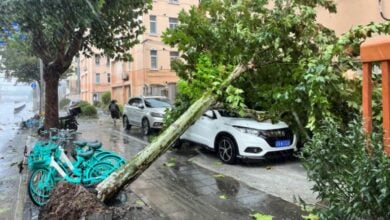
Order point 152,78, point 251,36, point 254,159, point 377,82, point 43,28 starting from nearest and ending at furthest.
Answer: point 377,82 → point 251,36 → point 254,159 → point 43,28 → point 152,78

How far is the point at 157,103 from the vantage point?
46.3 feet

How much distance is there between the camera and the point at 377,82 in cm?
568

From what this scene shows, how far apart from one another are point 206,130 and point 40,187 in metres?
4.18

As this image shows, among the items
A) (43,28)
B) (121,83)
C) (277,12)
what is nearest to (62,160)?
(277,12)

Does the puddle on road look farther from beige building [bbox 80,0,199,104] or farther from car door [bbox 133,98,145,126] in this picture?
beige building [bbox 80,0,199,104]

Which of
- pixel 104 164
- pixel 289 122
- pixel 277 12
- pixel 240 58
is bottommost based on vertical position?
pixel 104 164

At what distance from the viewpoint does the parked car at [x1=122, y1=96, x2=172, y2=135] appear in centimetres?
1310

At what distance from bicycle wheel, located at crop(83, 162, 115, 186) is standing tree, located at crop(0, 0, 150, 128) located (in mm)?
4193

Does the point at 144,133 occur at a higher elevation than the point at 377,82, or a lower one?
lower

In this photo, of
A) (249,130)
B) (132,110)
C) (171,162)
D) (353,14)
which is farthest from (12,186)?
(353,14)

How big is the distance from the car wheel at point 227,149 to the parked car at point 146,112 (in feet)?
15.6

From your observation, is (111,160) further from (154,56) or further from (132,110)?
(154,56)

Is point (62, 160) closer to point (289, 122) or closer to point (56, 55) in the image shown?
point (289, 122)

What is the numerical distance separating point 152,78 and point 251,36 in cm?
2108
